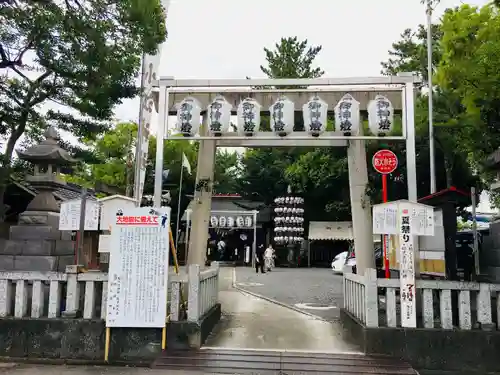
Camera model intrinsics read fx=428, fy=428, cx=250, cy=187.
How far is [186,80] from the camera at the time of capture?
8508 millimetres

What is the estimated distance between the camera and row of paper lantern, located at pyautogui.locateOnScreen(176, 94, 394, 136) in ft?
A: 26.9

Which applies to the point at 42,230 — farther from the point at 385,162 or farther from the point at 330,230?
the point at 330,230

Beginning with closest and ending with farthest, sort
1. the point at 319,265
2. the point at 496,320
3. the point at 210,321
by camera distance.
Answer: the point at 496,320 < the point at 210,321 < the point at 319,265

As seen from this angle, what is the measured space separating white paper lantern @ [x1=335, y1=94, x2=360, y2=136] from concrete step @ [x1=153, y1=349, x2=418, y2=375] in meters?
4.09

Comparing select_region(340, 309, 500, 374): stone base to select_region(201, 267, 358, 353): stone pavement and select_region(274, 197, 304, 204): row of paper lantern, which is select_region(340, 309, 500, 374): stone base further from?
select_region(274, 197, 304, 204): row of paper lantern

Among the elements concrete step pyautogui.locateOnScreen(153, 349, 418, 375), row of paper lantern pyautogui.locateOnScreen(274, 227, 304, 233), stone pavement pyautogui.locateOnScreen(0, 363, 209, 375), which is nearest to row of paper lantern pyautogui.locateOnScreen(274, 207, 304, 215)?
row of paper lantern pyautogui.locateOnScreen(274, 227, 304, 233)

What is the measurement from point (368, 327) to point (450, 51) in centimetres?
1189

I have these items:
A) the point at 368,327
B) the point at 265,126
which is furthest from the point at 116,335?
the point at 265,126

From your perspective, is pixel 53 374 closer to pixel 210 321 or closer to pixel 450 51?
pixel 210 321

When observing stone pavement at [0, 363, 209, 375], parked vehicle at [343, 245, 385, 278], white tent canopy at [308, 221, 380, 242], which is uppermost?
white tent canopy at [308, 221, 380, 242]

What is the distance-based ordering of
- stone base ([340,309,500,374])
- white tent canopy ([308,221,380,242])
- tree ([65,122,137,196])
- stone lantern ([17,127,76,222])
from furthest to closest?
tree ([65,122,137,196]) < white tent canopy ([308,221,380,242]) < stone lantern ([17,127,76,222]) < stone base ([340,309,500,374])

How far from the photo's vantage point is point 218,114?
842 centimetres

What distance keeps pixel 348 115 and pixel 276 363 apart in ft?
15.3

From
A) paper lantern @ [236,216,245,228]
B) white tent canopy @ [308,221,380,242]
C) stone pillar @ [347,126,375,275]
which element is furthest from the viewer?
paper lantern @ [236,216,245,228]
